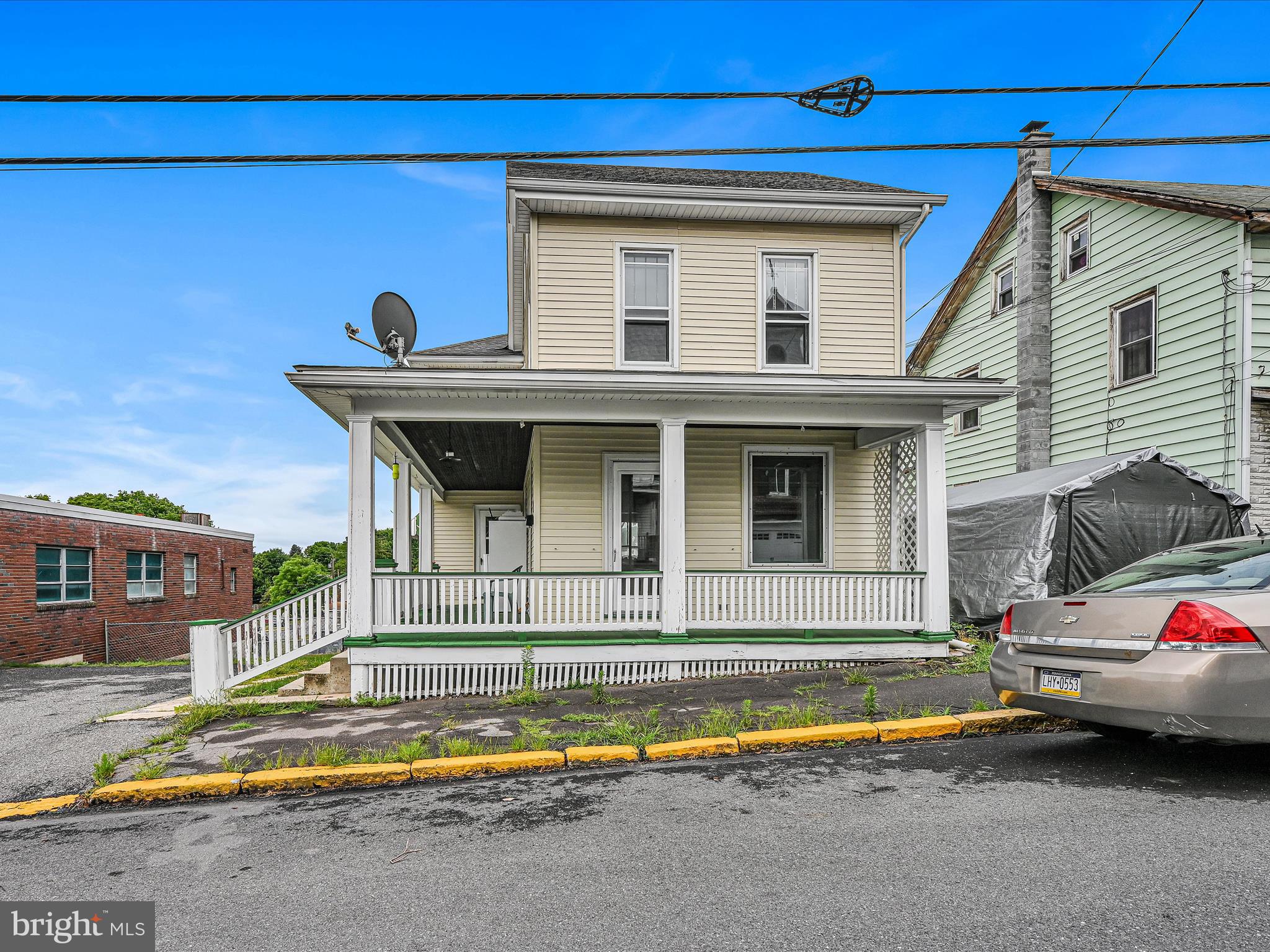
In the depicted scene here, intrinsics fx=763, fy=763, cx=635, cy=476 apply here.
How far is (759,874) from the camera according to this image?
3.54 m

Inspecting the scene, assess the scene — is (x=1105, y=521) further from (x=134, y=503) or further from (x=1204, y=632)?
(x=134, y=503)

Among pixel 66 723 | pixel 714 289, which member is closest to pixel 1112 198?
pixel 714 289

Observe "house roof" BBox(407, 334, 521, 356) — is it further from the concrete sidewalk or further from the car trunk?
the car trunk

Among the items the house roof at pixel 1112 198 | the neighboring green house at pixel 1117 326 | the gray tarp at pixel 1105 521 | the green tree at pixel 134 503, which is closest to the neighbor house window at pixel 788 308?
the gray tarp at pixel 1105 521

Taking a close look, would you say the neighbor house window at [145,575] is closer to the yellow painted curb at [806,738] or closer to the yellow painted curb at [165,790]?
the yellow painted curb at [165,790]

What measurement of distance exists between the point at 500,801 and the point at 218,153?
6.81m

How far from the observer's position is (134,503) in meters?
46.3

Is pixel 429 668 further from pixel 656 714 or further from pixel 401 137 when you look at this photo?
pixel 401 137

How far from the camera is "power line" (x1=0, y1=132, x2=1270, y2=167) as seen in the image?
23.4 ft

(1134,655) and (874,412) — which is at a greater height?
(874,412)

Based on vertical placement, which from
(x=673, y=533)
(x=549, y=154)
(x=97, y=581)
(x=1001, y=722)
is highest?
(x=549, y=154)

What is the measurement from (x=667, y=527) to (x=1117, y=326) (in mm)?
10212

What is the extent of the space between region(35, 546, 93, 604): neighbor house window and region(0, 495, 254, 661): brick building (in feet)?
0.07

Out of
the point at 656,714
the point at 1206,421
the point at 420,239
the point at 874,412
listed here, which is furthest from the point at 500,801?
the point at 420,239
